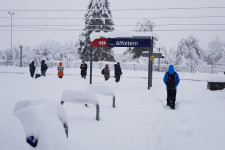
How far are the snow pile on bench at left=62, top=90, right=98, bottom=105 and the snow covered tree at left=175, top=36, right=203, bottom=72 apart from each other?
36.3 meters

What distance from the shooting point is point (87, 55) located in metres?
42.3

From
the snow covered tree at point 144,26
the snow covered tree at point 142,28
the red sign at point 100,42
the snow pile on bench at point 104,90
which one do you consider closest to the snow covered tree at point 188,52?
the snow covered tree at point 142,28

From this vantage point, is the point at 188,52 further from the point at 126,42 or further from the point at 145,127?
the point at 145,127

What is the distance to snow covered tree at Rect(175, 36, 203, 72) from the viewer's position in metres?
41.0

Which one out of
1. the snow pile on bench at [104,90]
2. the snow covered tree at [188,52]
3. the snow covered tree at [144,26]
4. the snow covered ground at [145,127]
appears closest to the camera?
the snow covered ground at [145,127]

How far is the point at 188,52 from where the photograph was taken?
40.9m

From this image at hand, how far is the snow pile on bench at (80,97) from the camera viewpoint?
21.4 feet

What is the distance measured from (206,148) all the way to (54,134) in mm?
2887

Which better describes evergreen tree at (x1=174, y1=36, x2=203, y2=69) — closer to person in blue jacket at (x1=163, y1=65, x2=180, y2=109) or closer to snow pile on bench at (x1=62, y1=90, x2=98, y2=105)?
person in blue jacket at (x1=163, y1=65, x2=180, y2=109)

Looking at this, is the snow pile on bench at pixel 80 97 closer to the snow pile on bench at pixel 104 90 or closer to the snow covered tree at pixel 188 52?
the snow pile on bench at pixel 104 90

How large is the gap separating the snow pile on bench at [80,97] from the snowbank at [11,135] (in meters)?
3.73

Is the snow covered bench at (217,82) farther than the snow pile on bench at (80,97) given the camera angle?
Yes

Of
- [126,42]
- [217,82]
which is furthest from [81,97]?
[217,82]

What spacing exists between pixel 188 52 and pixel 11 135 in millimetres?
41029
